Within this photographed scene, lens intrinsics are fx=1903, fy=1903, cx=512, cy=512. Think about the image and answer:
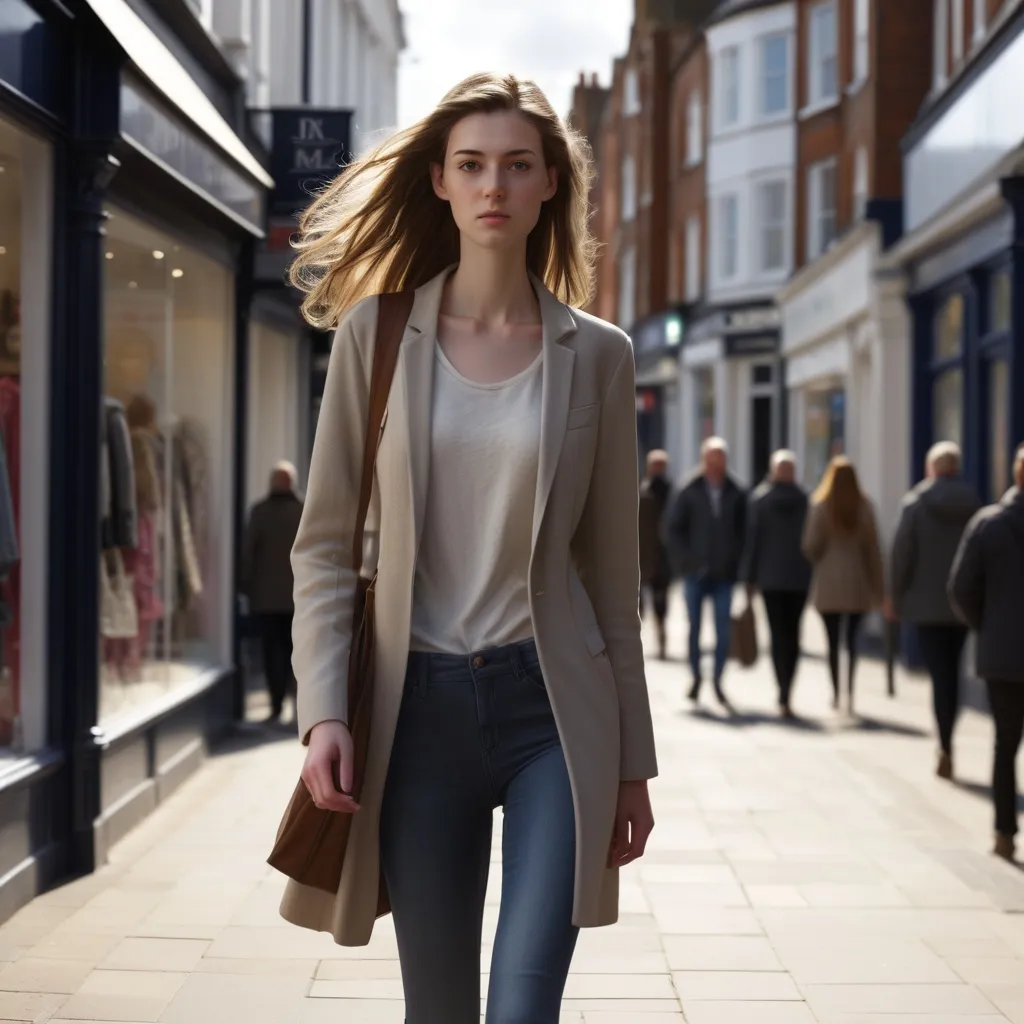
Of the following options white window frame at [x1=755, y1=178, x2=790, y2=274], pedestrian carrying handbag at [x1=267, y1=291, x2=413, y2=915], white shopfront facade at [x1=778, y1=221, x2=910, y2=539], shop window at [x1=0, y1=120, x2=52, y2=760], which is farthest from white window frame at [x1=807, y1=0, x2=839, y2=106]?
pedestrian carrying handbag at [x1=267, y1=291, x2=413, y2=915]

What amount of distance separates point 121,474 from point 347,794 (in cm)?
576

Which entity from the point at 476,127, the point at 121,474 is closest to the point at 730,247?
the point at 121,474

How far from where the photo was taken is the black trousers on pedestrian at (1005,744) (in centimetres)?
807

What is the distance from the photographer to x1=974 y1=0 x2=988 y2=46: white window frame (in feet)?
52.5

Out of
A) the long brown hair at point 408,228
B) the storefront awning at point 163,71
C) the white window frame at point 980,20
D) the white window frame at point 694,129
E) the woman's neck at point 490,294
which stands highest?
the white window frame at point 694,129

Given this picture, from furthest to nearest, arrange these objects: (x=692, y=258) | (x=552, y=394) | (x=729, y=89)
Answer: (x=692, y=258) < (x=729, y=89) < (x=552, y=394)

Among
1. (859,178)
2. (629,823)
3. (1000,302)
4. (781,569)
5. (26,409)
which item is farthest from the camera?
(859,178)

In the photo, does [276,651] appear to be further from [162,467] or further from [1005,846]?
[1005,846]

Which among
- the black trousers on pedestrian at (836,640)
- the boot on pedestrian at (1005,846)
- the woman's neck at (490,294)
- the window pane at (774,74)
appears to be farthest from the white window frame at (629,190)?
the woman's neck at (490,294)

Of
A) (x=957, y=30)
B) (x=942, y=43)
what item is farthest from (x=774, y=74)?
(x=957, y=30)

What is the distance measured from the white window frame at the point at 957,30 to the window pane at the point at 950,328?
213cm

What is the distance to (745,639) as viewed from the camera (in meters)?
13.9

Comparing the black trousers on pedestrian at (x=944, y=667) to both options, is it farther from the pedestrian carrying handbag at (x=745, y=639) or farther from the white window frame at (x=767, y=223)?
the white window frame at (x=767, y=223)

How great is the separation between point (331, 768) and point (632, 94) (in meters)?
45.7
